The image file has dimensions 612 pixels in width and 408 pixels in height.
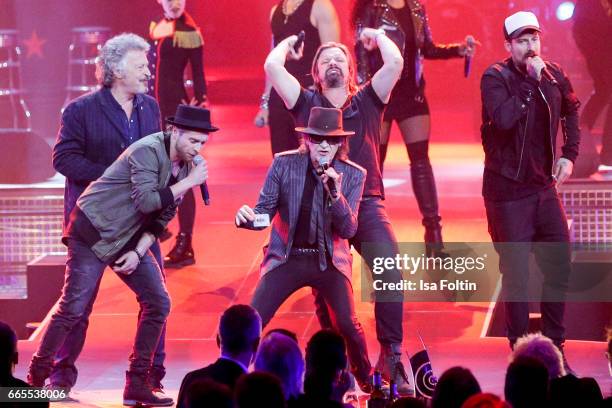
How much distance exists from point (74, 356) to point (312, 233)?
1.37 meters

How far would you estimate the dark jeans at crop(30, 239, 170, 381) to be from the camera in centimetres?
574

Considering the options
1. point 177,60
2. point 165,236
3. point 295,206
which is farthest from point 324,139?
point 165,236

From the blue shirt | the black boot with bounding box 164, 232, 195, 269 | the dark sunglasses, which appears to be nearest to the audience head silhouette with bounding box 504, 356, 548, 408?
the dark sunglasses

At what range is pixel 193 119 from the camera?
5586 mm

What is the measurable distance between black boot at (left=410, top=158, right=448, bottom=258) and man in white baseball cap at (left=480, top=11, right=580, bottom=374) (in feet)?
4.32

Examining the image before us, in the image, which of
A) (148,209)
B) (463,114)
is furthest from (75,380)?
(463,114)

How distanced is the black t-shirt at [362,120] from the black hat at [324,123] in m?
0.39

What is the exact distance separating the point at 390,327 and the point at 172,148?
1371 mm

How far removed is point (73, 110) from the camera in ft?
19.5

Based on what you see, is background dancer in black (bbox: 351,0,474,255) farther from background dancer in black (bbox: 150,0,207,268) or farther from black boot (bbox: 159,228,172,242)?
black boot (bbox: 159,228,172,242)

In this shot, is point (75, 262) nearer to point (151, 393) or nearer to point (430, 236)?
point (151, 393)

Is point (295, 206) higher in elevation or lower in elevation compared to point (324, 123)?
lower

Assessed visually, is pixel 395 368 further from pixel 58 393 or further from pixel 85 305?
pixel 58 393

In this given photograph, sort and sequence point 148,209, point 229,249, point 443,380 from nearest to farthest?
point 443,380
point 148,209
point 229,249
